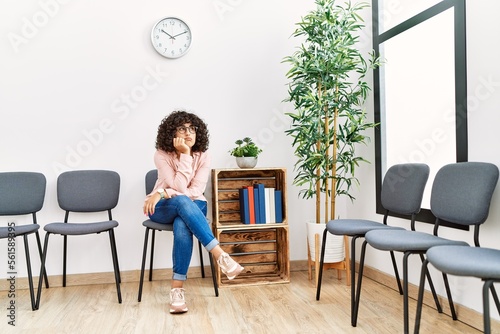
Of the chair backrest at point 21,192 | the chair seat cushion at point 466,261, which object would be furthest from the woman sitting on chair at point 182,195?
the chair seat cushion at point 466,261

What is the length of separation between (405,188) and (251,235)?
4.09 ft

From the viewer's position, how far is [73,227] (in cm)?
268

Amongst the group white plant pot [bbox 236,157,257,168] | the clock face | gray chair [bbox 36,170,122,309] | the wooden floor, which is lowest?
the wooden floor

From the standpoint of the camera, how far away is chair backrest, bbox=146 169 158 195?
3.16 meters

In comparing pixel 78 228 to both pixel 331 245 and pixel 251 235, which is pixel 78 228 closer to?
pixel 251 235

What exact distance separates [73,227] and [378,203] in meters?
2.02

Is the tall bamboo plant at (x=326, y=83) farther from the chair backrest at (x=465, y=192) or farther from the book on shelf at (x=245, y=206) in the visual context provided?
the chair backrest at (x=465, y=192)

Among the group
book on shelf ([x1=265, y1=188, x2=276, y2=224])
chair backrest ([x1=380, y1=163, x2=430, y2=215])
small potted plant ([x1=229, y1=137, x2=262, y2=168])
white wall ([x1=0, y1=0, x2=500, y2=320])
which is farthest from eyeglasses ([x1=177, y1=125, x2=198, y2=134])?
chair backrest ([x1=380, y1=163, x2=430, y2=215])

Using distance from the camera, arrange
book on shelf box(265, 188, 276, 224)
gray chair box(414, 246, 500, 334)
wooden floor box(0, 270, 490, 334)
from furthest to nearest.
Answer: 1. book on shelf box(265, 188, 276, 224)
2. wooden floor box(0, 270, 490, 334)
3. gray chair box(414, 246, 500, 334)

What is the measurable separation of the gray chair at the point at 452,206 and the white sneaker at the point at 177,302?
1.09m

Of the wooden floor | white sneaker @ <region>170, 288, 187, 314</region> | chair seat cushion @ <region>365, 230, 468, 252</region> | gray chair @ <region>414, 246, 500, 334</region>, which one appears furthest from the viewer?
white sneaker @ <region>170, 288, 187, 314</region>

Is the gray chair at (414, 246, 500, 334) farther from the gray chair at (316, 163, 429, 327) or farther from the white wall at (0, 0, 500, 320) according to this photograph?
the white wall at (0, 0, 500, 320)

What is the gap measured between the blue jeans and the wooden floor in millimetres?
261

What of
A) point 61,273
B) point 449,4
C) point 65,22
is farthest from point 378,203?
point 65,22
